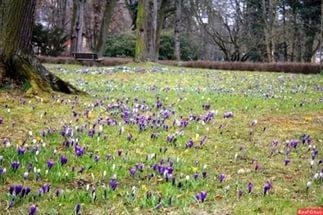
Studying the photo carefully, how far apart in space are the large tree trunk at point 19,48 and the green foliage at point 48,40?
88.4 feet

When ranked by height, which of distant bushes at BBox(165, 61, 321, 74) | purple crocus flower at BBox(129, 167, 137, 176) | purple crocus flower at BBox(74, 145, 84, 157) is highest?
distant bushes at BBox(165, 61, 321, 74)

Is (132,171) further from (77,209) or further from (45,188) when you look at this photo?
(77,209)

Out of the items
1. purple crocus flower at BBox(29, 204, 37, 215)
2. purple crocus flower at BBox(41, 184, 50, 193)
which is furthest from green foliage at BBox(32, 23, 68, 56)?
purple crocus flower at BBox(29, 204, 37, 215)

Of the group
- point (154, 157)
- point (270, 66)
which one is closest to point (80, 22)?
point (270, 66)

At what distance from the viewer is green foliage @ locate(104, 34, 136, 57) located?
51.7 meters

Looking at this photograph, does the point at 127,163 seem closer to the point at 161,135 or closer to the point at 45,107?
the point at 161,135

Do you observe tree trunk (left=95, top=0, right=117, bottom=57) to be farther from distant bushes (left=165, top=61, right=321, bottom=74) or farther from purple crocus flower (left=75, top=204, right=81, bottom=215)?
purple crocus flower (left=75, top=204, right=81, bottom=215)

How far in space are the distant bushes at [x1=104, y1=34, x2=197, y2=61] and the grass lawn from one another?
41.4 meters

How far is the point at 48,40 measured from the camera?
37469 millimetres

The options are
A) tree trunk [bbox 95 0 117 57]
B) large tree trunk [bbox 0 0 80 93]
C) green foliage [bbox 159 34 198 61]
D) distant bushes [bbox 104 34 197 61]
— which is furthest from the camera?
green foliage [bbox 159 34 198 61]

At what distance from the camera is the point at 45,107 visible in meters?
8.96

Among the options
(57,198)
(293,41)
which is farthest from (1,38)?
Result: (293,41)

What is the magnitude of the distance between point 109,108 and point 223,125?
2345mm

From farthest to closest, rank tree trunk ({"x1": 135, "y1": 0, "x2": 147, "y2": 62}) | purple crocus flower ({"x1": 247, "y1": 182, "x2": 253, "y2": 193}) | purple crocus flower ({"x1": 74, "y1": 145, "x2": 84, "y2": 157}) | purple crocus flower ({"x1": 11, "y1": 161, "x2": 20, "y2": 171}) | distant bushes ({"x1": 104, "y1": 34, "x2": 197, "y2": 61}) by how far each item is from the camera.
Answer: distant bushes ({"x1": 104, "y1": 34, "x2": 197, "y2": 61}), tree trunk ({"x1": 135, "y1": 0, "x2": 147, "y2": 62}), purple crocus flower ({"x1": 74, "y1": 145, "x2": 84, "y2": 157}), purple crocus flower ({"x1": 11, "y1": 161, "x2": 20, "y2": 171}), purple crocus flower ({"x1": 247, "y1": 182, "x2": 253, "y2": 193})
